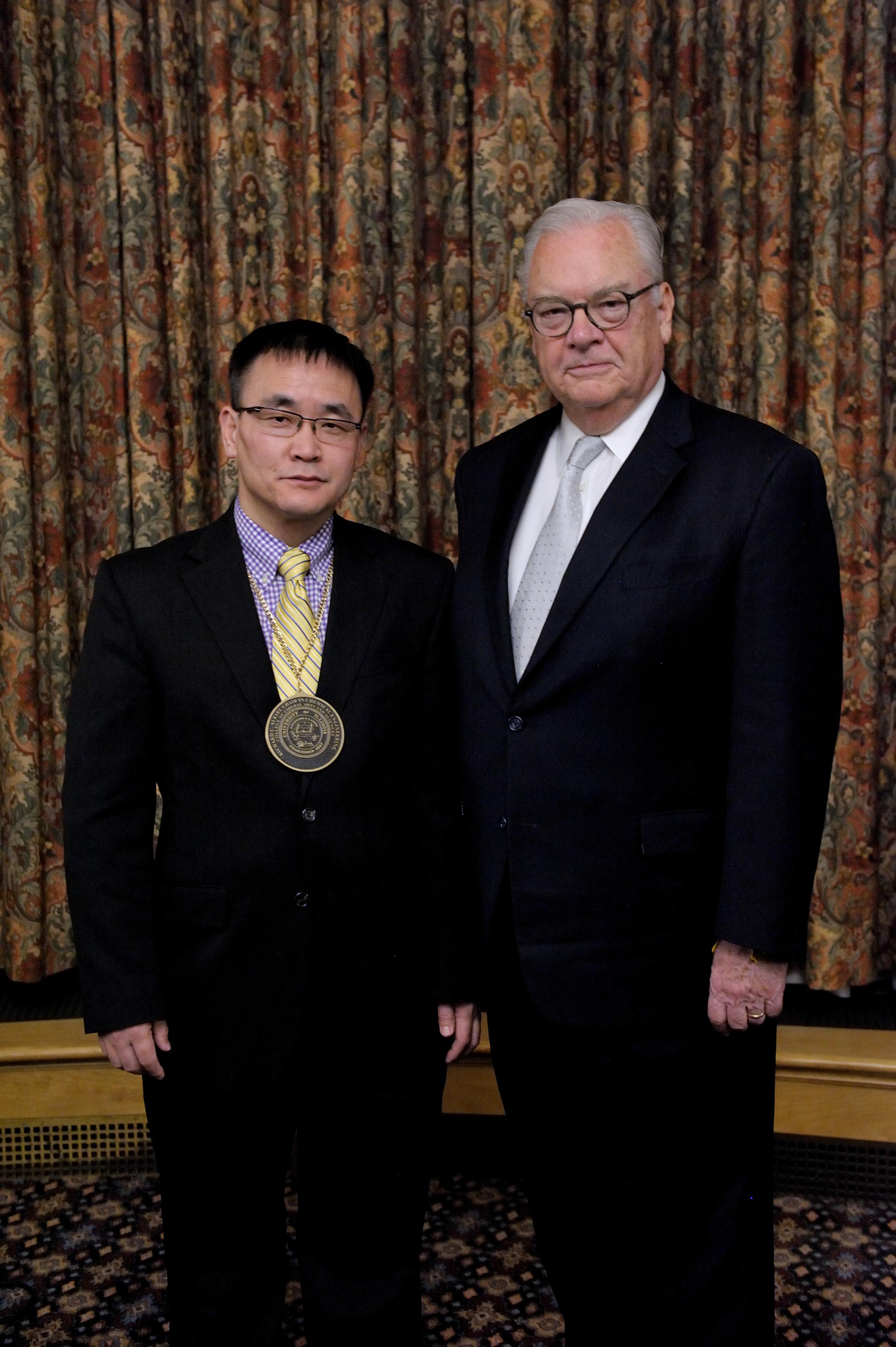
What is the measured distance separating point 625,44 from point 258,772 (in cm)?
222

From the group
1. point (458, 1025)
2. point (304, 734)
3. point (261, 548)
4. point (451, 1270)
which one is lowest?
point (451, 1270)

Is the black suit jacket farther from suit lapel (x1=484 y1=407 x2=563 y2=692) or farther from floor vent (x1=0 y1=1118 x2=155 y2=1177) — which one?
floor vent (x1=0 y1=1118 x2=155 y2=1177)

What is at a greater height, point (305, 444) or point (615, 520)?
point (305, 444)

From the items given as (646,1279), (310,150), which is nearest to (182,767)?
(646,1279)

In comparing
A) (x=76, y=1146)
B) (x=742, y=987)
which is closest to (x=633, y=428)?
(x=742, y=987)

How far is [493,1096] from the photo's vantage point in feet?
8.16

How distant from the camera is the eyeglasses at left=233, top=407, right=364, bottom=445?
5.40 ft

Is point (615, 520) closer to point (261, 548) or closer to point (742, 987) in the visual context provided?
point (261, 548)

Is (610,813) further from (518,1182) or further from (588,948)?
(518,1182)

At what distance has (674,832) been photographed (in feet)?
5.23

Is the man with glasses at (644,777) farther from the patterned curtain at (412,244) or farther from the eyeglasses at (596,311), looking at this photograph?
the patterned curtain at (412,244)

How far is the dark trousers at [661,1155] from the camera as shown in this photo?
1653 millimetres

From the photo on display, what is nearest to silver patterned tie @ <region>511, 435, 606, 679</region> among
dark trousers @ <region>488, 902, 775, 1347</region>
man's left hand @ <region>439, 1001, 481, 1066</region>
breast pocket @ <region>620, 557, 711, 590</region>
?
breast pocket @ <region>620, 557, 711, 590</region>

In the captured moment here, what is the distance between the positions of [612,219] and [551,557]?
46 cm
